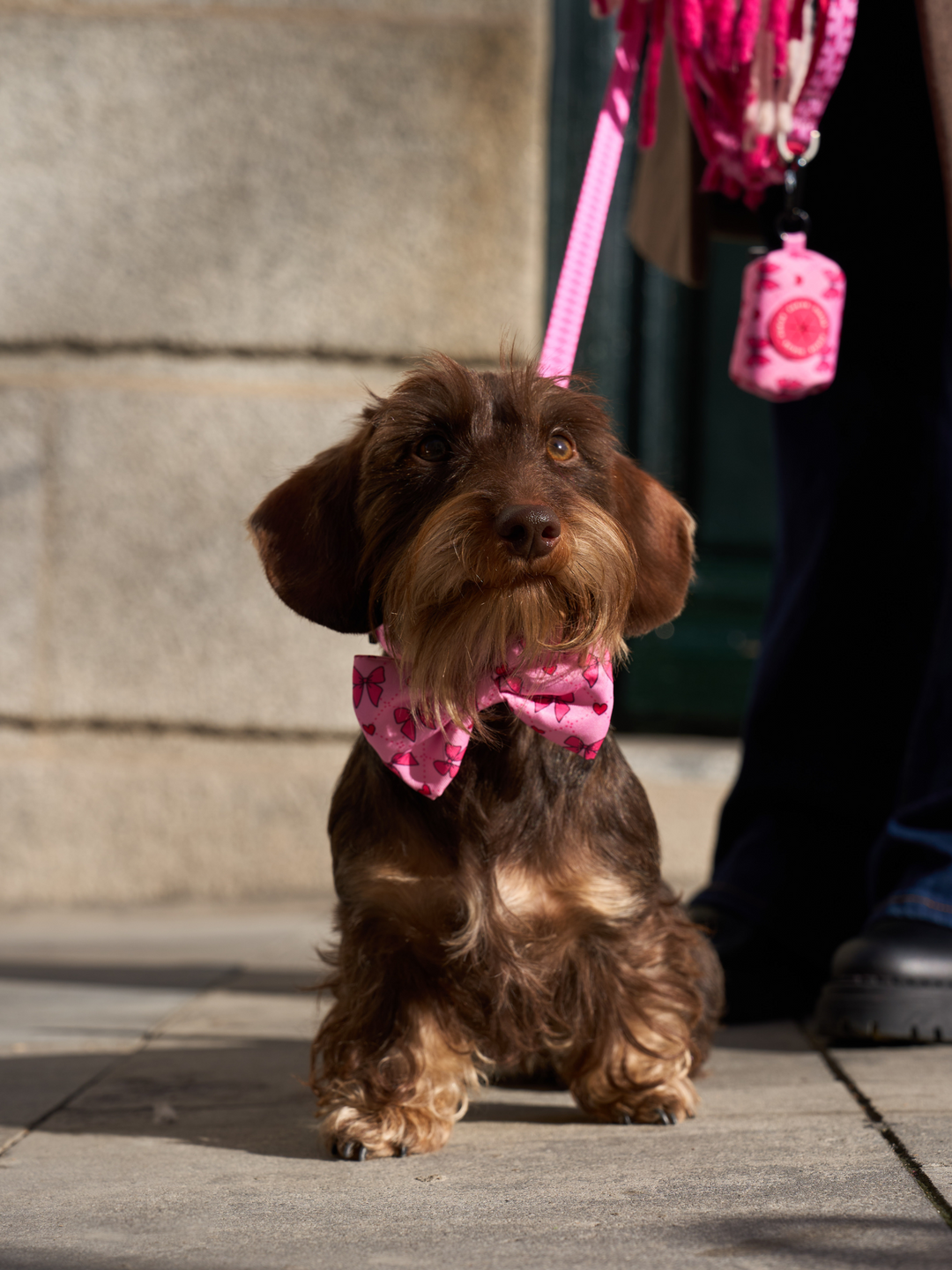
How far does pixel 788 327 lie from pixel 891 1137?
138 cm

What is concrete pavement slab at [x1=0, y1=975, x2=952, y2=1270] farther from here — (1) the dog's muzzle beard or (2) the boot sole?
(1) the dog's muzzle beard

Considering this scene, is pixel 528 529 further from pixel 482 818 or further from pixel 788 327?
pixel 788 327

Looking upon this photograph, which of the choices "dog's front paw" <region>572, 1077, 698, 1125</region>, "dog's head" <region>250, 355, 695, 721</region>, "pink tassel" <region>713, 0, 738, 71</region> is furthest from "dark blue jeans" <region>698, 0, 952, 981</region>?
"dog's head" <region>250, 355, 695, 721</region>

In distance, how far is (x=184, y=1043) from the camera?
2723mm

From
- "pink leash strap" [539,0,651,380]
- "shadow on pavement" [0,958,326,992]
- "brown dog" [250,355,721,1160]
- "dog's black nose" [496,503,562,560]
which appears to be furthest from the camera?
"shadow on pavement" [0,958,326,992]

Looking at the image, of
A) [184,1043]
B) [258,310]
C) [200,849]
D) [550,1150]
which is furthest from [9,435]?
[550,1150]

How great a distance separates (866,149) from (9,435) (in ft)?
9.38

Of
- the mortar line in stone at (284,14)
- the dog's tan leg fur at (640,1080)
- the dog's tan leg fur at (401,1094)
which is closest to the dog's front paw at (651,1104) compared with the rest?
the dog's tan leg fur at (640,1080)

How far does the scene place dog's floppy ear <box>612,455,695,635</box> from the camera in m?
2.09

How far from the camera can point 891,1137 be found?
6.24ft

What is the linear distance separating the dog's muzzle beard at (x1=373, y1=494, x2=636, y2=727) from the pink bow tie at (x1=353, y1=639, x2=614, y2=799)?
23 mm

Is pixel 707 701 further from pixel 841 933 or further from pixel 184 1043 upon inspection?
pixel 184 1043

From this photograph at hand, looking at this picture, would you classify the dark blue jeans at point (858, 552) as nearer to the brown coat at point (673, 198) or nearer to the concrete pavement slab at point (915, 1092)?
the brown coat at point (673, 198)

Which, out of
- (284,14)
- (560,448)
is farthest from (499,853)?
(284,14)
